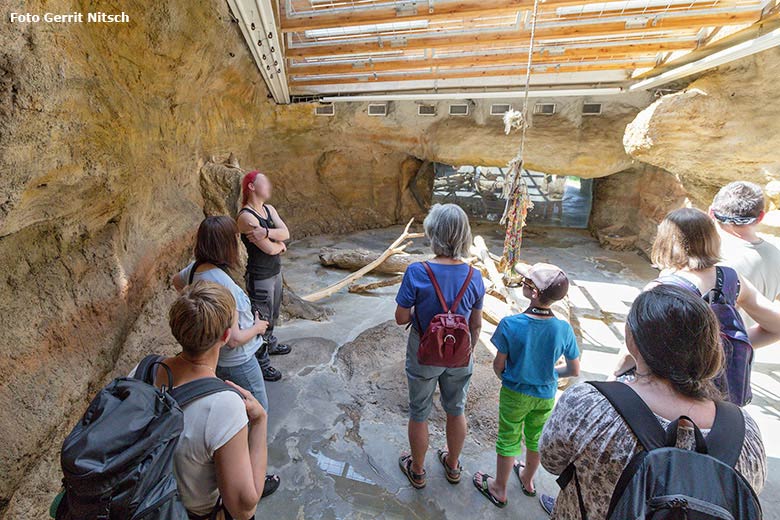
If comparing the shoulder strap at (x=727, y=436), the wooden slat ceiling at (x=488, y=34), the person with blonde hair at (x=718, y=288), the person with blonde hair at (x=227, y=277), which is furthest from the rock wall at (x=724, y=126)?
the person with blonde hair at (x=227, y=277)

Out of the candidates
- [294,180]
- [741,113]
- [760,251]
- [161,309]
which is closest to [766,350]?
[741,113]

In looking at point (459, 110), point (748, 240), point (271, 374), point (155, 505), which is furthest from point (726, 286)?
point (459, 110)

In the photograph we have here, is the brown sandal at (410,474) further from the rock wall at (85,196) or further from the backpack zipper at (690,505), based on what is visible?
the rock wall at (85,196)

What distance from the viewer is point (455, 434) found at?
6.99ft

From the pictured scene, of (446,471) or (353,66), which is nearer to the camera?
(446,471)

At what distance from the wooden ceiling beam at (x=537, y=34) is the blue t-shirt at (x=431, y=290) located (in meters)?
3.75

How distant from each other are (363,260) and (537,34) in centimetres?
435

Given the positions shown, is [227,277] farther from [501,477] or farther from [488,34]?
[488,34]

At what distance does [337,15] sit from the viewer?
387cm

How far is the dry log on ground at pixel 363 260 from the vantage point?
6770 mm

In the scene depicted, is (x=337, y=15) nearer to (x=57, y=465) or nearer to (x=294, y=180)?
(x=57, y=465)

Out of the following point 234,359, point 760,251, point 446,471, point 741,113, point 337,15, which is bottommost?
point 446,471

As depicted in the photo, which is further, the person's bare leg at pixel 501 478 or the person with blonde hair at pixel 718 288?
A: the person's bare leg at pixel 501 478

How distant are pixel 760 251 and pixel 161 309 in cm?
378
